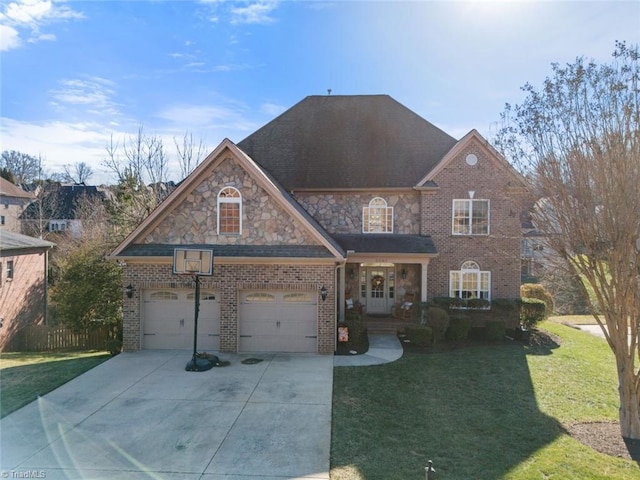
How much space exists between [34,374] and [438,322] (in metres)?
12.5

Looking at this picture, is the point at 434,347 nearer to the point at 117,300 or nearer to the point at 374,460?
the point at 374,460

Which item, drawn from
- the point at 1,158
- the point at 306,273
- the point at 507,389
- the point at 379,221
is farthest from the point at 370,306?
the point at 1,158

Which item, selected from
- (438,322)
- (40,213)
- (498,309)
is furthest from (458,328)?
(40,213)

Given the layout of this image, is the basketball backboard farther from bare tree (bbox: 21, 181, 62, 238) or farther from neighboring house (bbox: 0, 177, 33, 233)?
bare tree (bbox: 21, 181, 62, 238)

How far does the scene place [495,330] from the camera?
14406mm

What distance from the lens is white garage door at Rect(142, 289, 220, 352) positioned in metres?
12.9

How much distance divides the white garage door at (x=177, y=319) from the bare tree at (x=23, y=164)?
4220cm

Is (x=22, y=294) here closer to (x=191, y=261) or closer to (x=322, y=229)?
(x=191, y=261)

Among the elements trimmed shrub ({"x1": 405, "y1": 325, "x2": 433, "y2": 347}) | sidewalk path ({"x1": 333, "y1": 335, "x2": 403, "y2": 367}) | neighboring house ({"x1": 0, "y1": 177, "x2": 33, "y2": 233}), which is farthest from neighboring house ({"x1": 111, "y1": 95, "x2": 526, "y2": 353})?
neighboring house ({"x1": 0, "y1": 177, "x2": 33, "y2": 233})

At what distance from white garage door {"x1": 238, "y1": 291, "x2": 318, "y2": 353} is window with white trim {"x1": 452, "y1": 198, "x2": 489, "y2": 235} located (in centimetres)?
757

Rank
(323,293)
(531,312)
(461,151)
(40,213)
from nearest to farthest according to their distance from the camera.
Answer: (323,293) < (531,312) < (461,151) < (40,213)

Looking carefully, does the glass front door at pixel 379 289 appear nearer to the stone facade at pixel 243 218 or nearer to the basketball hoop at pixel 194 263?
the stone facade at pixel 243 218

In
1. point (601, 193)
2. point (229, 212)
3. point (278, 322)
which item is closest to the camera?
point (601, 193)

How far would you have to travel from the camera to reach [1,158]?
1763 inches
